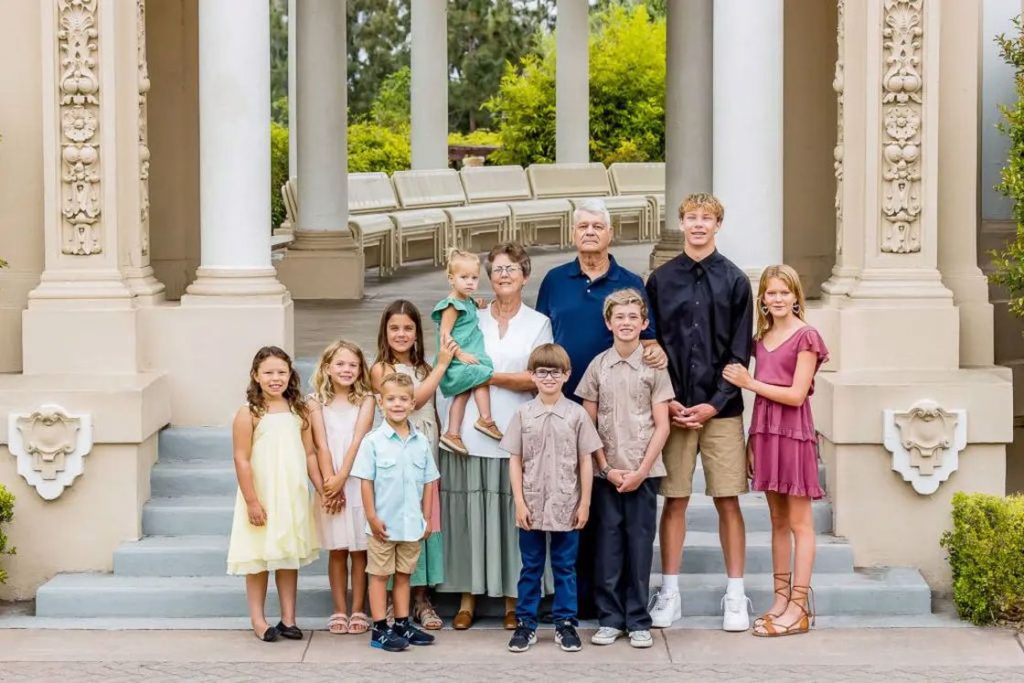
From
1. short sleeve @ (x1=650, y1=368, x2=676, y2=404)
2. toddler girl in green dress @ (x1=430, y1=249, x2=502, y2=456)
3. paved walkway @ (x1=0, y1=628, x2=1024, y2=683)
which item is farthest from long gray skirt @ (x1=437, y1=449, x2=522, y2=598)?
short sleeve @ (x1=650, y1=368, x2=676, y2=404)

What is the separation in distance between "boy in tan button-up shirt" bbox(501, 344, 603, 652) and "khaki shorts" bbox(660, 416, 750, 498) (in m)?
0.47

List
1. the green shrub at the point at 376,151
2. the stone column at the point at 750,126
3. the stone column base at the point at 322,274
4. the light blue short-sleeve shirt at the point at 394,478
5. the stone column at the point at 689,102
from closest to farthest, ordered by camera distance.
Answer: the light blue short-sleeve shirt at the point at 394,478 → the stone column at the point at 750,126 → the stone column at the point at 689,102 → the stone column base at the point at 322,274 → the green shrub at the point at 376,151

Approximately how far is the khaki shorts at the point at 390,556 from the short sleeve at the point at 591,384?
1070 mm

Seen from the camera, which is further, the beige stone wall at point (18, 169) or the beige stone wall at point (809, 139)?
the beige stone wall at point (809, 139)

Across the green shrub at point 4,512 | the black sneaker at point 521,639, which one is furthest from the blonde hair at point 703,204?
the green shrub at point 4,512

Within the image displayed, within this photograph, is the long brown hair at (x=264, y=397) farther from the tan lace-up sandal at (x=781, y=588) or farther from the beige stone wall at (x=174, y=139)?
the beige stone wall at (x=174, y=139)

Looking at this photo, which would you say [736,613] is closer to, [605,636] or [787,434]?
[605,636]

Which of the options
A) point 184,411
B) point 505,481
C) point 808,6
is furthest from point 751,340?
point 808,6

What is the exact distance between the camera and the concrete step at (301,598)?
352 inches

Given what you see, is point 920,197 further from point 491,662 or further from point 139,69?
point 139,69

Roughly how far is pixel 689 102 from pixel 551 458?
7.46m

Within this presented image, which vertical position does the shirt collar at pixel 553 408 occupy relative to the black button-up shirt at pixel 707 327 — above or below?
below

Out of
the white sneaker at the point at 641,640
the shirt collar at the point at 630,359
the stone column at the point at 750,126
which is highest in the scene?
the stone column at the point at 750,126

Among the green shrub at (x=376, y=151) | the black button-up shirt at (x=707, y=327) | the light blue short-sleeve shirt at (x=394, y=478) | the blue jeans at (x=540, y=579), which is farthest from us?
the green shrub at (x=376, y=151)
